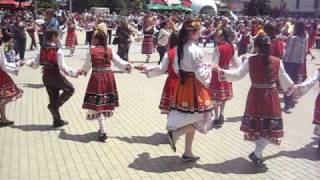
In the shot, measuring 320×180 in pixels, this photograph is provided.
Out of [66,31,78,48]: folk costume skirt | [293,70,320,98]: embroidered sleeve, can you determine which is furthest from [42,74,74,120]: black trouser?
[66,31,78,48]: folk costume skirt

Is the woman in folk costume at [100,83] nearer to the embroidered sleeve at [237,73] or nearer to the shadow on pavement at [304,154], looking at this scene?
the embroidered sleeve at [237,73]

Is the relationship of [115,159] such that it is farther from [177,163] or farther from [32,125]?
[32,125]

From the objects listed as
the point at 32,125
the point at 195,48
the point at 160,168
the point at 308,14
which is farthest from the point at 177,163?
the point at 308,14

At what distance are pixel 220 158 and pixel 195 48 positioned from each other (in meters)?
1.62

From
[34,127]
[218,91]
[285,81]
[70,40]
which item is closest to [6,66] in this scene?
[34,127]

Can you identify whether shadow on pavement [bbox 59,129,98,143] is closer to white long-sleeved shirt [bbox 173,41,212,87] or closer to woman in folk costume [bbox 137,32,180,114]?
woman in folk costume [bbox 137,32,180,114]

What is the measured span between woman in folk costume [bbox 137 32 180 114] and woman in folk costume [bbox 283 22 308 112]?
3.49 meters

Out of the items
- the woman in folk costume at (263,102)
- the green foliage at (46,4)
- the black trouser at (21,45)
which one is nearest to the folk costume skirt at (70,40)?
the black trouser at (21,45)

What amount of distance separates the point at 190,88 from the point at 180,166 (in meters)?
1.03

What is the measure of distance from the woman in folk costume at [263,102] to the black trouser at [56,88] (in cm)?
315

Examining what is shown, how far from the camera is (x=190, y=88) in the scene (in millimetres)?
5812

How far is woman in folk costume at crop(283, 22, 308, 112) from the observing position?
379 inches

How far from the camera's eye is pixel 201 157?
6348 millimetres

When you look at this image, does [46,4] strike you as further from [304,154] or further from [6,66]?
[304,154]
